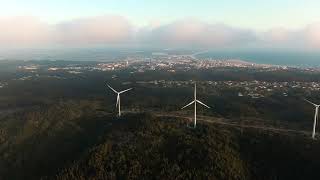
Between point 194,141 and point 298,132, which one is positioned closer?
point 194,141

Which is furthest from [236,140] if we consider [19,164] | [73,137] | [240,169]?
[19,164]

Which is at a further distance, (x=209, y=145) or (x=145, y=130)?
(x=145, y=130)

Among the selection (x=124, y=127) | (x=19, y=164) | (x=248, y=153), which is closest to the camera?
(x=248, y=153)

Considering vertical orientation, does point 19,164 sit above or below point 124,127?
below

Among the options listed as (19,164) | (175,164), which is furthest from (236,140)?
(19,164)

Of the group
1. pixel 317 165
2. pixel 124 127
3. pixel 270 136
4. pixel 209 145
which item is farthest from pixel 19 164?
pixel 317 165

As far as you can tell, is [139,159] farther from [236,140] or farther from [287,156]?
[287,156]

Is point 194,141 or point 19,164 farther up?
point 194,141

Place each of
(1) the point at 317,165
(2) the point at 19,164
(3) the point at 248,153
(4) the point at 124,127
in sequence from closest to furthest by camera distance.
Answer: (1) the point at 317,165 → (3) the point at 248,153 → (2) the point at 19,164 → (4) the point at 124,127

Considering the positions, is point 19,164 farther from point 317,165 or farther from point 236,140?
point 317,165

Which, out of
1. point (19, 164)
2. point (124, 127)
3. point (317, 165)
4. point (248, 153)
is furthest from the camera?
point (124, 127)
